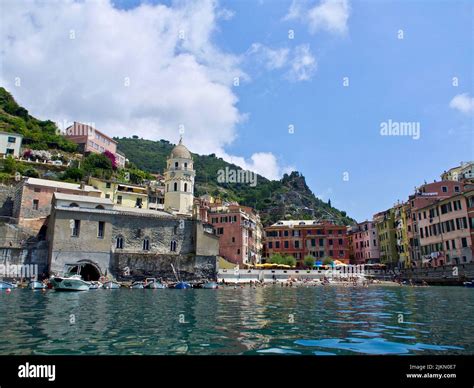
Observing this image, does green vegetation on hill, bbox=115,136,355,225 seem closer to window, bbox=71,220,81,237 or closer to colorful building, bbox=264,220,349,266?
colorful building, bbox=264,220,349,266

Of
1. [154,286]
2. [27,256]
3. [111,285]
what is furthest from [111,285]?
[27,256]

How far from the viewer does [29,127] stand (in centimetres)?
8206

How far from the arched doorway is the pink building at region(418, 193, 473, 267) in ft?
154

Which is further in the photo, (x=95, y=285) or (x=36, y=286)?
(x=95, y=285)

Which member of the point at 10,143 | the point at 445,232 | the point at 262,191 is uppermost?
the point at 262,191

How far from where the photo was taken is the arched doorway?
148ft

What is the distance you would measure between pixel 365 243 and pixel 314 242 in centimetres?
1349

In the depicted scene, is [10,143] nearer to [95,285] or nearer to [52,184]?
[52,184]

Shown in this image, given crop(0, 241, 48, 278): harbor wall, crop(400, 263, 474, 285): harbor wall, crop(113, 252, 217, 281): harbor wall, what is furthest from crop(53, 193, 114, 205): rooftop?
crop(400, 263, 474, 285): harbor wall
